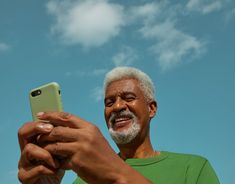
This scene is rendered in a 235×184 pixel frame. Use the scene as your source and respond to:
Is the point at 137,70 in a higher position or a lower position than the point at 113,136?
higher

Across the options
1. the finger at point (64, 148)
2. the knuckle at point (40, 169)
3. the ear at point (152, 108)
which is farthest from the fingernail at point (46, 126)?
the ear at point (152, 108)

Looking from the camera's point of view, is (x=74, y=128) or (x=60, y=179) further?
(x=60, y=179)

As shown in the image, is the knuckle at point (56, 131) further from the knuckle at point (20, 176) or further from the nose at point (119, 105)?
the nose at point (119, 105)

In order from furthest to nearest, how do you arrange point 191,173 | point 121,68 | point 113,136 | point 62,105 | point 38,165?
point 121,68
point 113,136
point 191,173
point 62,105
point 38,165

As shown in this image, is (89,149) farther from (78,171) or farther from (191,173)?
(191,173)

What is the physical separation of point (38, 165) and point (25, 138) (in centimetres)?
17

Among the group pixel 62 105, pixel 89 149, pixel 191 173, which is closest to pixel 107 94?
pixel 191 173

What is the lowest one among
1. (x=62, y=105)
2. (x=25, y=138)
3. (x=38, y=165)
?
(x=38, y=165)

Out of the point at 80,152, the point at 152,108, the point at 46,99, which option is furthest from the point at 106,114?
the point at 80,152

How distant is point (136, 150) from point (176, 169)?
894 millimetres

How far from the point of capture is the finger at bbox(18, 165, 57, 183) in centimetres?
226

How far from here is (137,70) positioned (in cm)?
545

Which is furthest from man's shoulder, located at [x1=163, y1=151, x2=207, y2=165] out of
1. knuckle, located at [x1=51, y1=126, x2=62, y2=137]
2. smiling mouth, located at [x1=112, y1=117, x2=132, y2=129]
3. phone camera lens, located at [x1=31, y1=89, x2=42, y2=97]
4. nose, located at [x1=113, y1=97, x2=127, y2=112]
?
knuckle, located at [x1=51, y1=126, x2=62, y2=137]

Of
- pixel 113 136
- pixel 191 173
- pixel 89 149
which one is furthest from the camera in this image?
pixel 113 136
